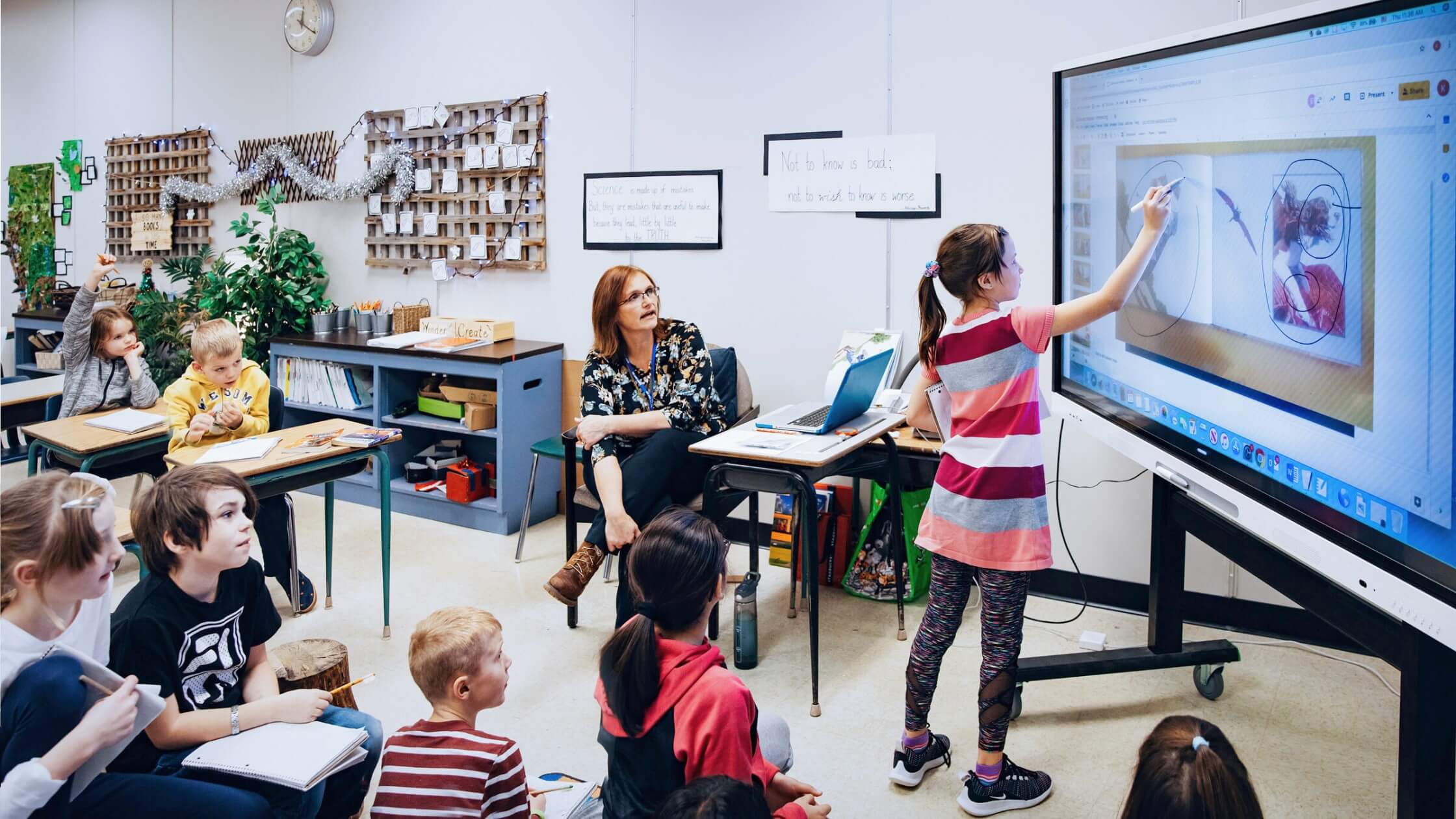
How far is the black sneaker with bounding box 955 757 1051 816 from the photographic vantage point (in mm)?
2354

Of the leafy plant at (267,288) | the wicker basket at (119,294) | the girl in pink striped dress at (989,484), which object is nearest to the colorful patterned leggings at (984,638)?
the girl in pink striped dress at (989,484)

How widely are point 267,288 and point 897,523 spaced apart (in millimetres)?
3493

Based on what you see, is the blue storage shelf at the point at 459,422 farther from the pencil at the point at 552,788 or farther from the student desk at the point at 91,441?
the pencil at the point at 552,788

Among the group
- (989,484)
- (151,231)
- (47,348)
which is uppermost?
(151,231)

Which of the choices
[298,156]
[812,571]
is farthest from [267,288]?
[812,571]

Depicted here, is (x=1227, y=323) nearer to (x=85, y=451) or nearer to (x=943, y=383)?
(x=943, y=383)

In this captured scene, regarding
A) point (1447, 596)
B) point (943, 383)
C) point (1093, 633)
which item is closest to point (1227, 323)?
point (943, 383)

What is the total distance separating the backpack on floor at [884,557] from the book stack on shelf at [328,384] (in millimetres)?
2438

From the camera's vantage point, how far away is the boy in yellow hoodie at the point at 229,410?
3.36m

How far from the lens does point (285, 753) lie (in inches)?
72.7

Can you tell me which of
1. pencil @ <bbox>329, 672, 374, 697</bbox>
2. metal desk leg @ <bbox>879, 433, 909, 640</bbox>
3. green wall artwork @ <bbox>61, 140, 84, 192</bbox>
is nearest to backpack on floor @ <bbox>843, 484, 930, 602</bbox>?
metal desk leg @ <bbox>879, 433, 909, 640</bbox>

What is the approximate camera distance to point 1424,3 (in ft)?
4.93

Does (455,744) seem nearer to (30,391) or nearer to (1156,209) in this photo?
(1156,209)

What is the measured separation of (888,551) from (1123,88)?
5.85 ft
